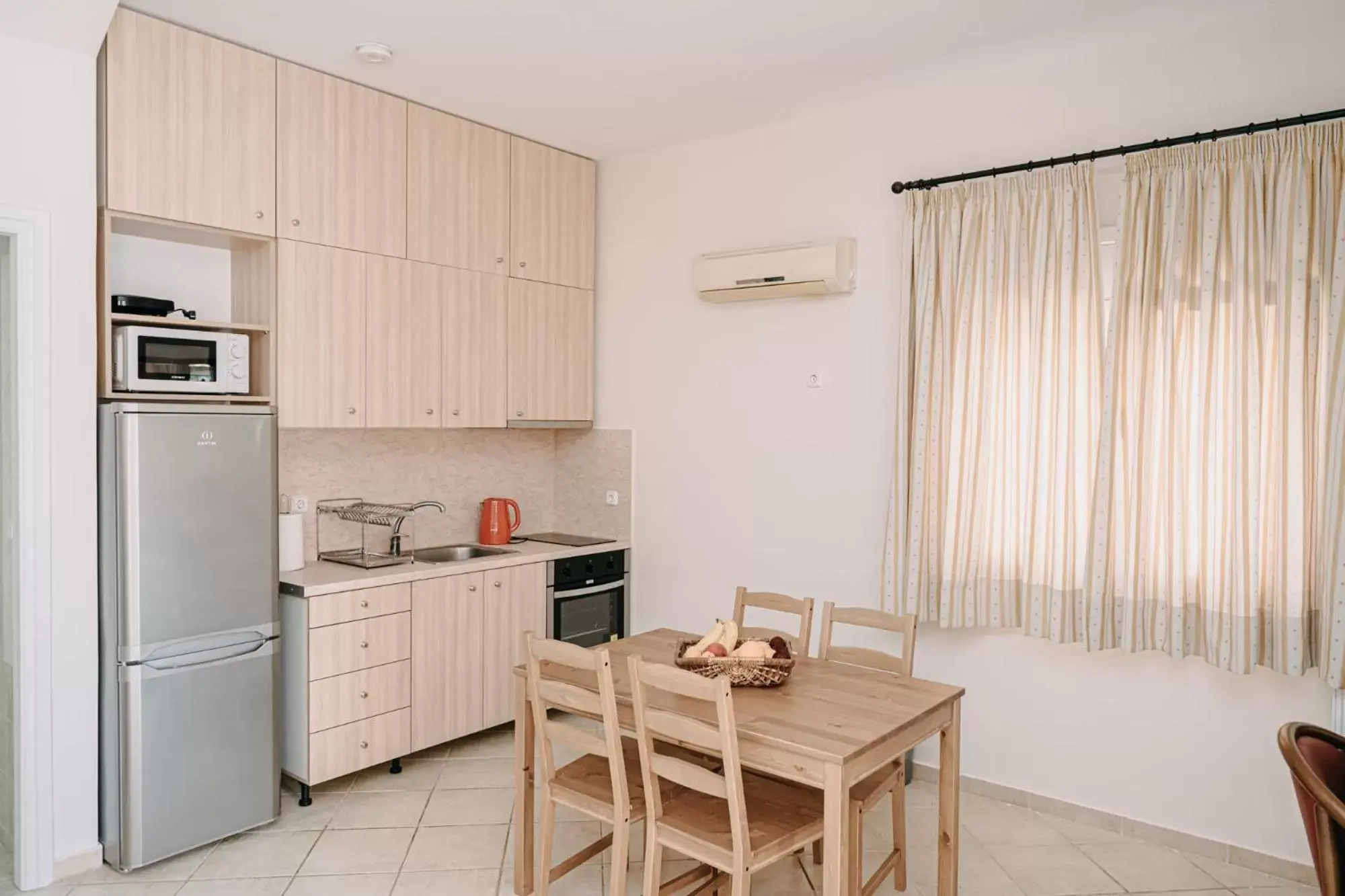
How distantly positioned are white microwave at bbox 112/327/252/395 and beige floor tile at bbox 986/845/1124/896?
317 cm

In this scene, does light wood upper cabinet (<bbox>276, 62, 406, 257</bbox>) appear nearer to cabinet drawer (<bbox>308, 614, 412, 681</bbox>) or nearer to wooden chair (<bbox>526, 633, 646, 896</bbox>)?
cabinet drawer (<bbox>308, 614, 412, 681</bbox>)

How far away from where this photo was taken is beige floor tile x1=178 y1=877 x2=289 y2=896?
2.86 meters

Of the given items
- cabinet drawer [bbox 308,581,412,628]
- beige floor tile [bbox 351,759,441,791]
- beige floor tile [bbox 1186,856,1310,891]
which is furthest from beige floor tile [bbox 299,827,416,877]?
beige floor tile [bbox 1186,856,1310,891]

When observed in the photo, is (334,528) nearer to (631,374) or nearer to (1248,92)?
(631,374)

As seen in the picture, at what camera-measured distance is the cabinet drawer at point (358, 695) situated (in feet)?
11.4

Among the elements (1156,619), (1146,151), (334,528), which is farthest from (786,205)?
(334,528)

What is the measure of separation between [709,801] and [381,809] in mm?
1583

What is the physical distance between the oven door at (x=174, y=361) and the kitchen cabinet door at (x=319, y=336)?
0.85 feet

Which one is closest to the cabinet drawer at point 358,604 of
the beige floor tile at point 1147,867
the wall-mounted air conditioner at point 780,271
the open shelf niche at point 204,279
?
the open shelf niche at point 204,279

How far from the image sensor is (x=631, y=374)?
476cm

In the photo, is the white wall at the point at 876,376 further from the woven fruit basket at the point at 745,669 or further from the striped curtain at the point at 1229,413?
the woven fruit basket at the point at 745,669

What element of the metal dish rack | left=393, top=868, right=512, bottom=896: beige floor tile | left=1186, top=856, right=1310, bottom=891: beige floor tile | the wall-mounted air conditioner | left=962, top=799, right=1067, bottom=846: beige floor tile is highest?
the wall-mounted air conditioner

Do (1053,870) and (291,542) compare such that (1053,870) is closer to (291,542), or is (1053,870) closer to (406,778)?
(406,778)

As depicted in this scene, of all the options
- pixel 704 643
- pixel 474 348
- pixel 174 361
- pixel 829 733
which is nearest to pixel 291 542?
pixel 174 361
